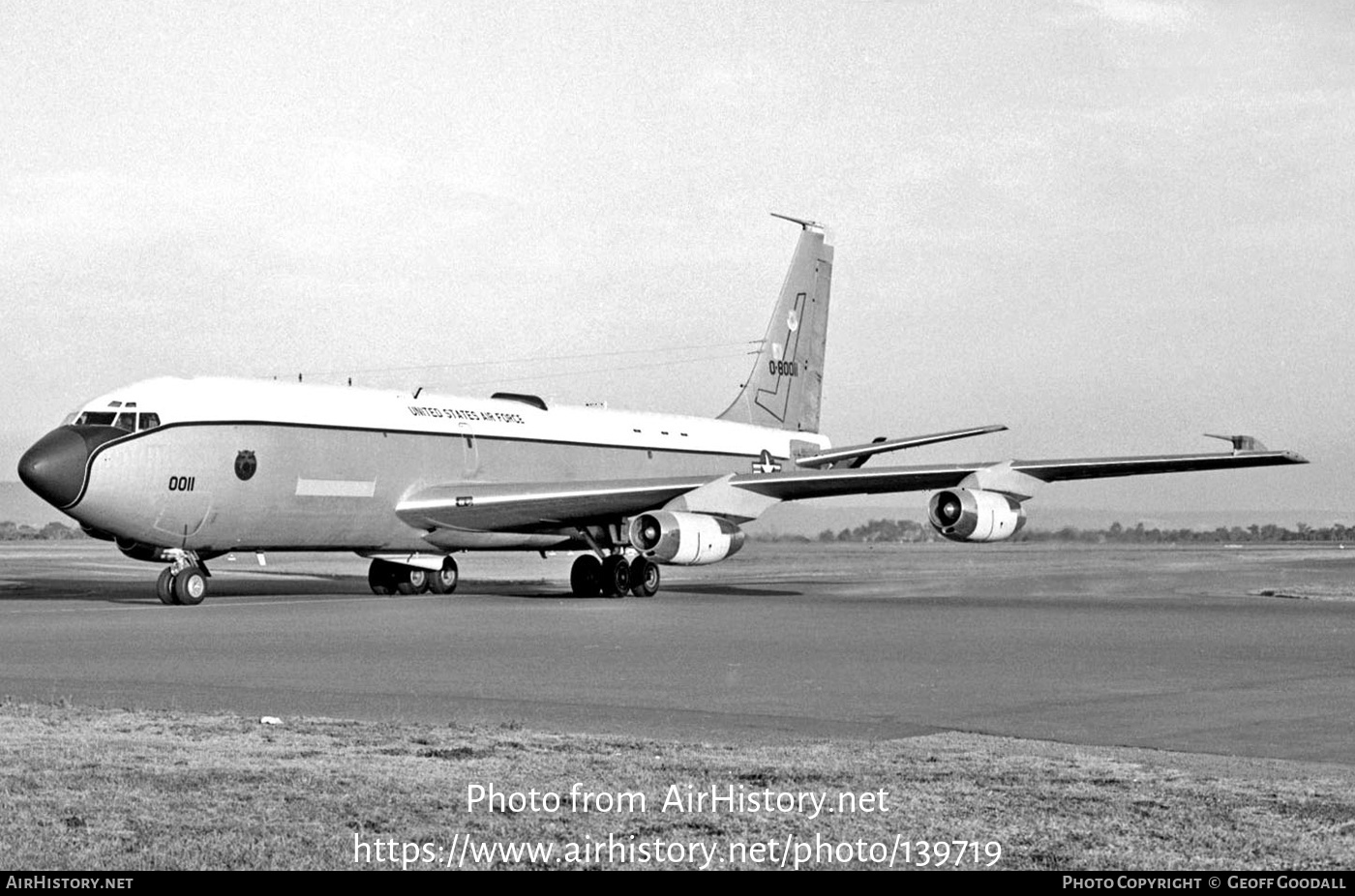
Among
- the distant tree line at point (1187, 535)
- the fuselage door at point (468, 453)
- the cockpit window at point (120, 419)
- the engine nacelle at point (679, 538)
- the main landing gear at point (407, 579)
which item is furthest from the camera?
the distant tree line at point (1187, 535)

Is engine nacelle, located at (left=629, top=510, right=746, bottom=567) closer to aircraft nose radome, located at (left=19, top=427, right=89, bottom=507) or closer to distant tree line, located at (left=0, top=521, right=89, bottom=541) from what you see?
aircraft nose radome, located at (left=19, top=427, right=89, bottom=507)

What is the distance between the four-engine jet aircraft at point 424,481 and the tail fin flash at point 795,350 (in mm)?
5373

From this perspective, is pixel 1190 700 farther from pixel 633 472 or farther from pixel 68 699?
pixel 633 472

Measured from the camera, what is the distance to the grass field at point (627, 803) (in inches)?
303

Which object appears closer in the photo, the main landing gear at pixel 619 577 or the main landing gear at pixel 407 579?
the main landing gear at pixel 619 577

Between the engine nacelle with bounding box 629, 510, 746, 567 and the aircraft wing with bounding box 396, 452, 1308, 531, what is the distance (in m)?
0.81

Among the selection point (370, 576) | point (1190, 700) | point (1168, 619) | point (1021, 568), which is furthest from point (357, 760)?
point (1021, 568)

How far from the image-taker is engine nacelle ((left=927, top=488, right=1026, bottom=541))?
111ft

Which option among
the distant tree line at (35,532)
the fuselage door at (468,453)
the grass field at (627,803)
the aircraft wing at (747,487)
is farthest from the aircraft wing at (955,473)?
the distant tree line at (35,532)

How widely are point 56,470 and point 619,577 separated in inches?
466

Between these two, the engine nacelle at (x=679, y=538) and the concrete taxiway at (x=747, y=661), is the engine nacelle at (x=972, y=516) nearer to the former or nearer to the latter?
the concrete taxiway at (x=747, y=661)

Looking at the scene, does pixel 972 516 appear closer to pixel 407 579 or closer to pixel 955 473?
pixel 955 473

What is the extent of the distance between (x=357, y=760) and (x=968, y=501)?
80.8 ft

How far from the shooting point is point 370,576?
38.7 metres
